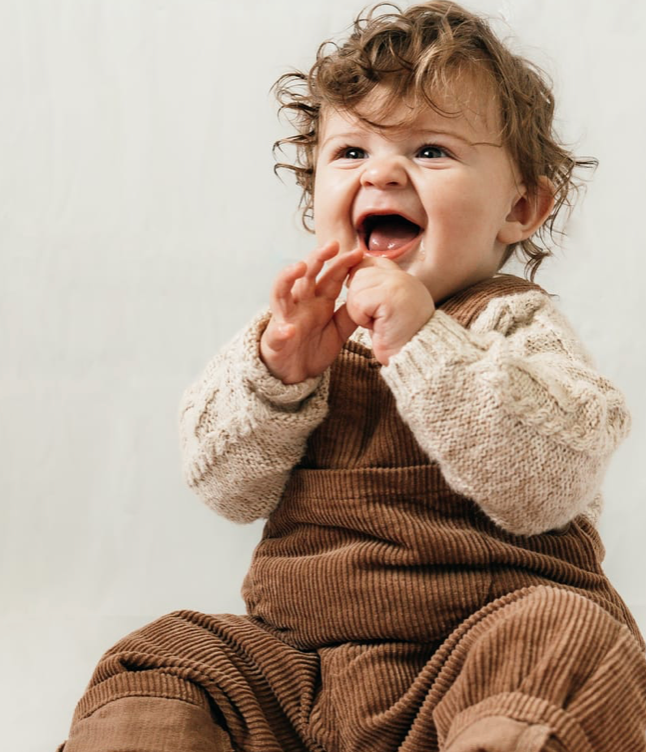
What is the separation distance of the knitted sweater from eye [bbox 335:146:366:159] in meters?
0.20

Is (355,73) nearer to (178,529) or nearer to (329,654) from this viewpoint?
(329,654)

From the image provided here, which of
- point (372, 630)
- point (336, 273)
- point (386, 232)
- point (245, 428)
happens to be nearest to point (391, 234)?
point (386, 232)

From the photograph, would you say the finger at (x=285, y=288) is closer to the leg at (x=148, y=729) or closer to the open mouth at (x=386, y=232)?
the open mouth at (x=386, y=232)

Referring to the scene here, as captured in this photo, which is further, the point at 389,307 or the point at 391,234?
the point at 391,234

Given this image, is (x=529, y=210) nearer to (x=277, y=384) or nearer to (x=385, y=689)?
(x=277, y=384)

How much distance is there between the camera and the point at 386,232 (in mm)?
1095

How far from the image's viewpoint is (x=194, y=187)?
5.17ft

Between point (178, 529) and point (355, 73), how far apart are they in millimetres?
729

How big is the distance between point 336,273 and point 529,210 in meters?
0.29

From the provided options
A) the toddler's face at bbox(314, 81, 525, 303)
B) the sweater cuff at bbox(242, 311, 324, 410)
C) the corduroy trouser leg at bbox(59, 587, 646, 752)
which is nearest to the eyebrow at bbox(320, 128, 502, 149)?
the toddler's face at bbox(314, 81, 525, 303)

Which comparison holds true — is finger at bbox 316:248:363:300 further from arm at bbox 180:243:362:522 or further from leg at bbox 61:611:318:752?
leg at bbox 61:611:318:752

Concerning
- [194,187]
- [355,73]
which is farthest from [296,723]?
[194,187]

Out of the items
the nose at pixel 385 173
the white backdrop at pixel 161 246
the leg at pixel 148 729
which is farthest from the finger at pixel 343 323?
the white backdrop at pixel 161 246

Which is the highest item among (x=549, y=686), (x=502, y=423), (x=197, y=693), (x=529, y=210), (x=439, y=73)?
(x=439, y=73)
